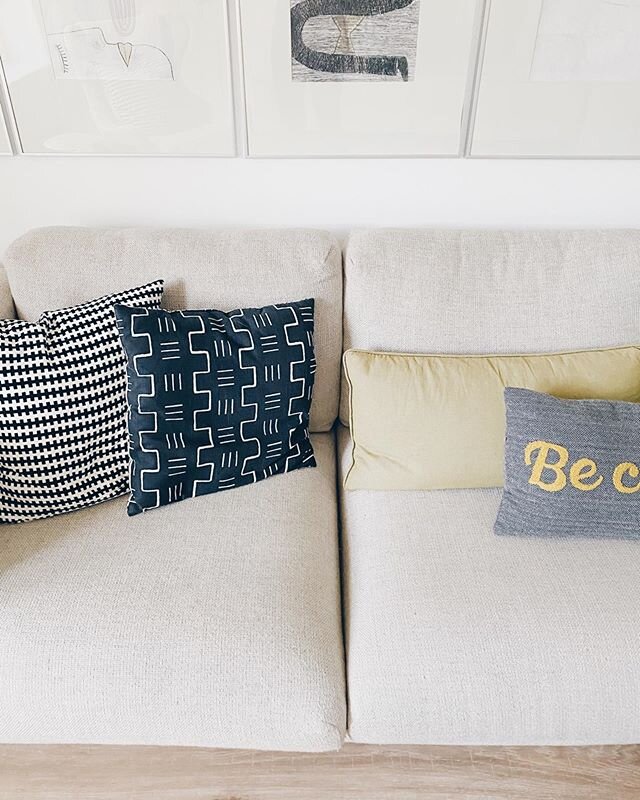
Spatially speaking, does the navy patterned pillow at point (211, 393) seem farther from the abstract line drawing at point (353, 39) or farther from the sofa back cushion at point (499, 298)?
the abstract line drawing at point (353, 39)

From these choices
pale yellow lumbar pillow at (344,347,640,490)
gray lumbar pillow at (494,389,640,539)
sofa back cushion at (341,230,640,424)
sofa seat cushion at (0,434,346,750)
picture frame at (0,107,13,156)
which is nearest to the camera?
sofa seat cushion at (0,434,346,750)

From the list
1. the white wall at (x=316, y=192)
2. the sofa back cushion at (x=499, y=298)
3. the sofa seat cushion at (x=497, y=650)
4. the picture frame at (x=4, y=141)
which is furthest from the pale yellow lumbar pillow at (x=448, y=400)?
the picture frame at (x=4, y=141)

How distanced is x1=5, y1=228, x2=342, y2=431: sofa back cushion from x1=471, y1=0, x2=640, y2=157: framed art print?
21.4 inches

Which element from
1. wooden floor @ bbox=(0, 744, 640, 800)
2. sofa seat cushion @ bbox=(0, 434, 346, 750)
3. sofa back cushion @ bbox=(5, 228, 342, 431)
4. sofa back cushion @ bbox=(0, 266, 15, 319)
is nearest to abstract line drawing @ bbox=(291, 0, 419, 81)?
sofa back cushion @ bbox=(5, 228, 342, 431)

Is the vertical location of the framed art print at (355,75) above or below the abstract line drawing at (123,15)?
below

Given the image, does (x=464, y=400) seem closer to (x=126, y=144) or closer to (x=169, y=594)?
(x=169, y=594)

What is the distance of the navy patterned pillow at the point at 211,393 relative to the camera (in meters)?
1.23

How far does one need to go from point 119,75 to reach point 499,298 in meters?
1.02

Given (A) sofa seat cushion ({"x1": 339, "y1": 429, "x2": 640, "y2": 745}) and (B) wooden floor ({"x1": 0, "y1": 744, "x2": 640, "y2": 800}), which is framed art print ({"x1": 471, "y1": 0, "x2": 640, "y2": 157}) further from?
(B) wooden floor ({"x1": 0, "y1": 744, "x2": 640, "y2": 800})

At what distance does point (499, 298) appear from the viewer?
1.37m

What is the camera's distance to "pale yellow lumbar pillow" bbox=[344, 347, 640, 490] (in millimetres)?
1270

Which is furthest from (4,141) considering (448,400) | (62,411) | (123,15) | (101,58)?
(448,400)

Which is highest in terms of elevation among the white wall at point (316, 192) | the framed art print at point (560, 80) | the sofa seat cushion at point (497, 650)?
the framed art print at point (560, 80)

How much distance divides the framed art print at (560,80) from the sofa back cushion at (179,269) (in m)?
0.54
